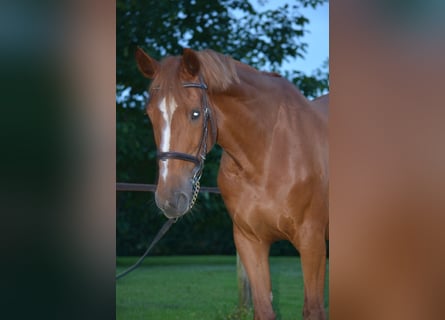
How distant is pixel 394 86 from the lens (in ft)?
5.52

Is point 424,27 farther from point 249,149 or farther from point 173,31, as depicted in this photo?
point 173,31

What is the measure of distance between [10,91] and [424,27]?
1184 mm

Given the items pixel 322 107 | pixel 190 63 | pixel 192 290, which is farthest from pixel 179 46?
pixel 190 63

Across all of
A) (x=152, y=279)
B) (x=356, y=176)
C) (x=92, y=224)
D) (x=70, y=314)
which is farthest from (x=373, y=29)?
(x=152, y=279)

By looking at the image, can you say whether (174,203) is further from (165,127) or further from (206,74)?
(206,74)

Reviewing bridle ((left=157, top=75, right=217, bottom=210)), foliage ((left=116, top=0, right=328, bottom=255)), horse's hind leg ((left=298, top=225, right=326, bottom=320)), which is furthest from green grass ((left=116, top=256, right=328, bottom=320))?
bridle ((left=157, top=75, right=217, bottom=210))

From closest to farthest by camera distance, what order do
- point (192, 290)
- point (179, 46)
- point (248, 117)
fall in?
1. point (248, 117)
2. point (192, 290)
3. point (179, 46)

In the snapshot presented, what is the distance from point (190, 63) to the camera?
2.90 meters

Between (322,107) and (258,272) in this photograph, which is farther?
(322,107)

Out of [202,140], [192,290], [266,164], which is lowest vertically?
[192,290]

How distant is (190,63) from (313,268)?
1.20 meters

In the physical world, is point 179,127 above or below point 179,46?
below

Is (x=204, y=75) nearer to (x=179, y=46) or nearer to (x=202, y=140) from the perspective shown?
(x=202, y=140)

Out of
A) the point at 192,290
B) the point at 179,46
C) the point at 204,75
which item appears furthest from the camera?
the point at 179,46
